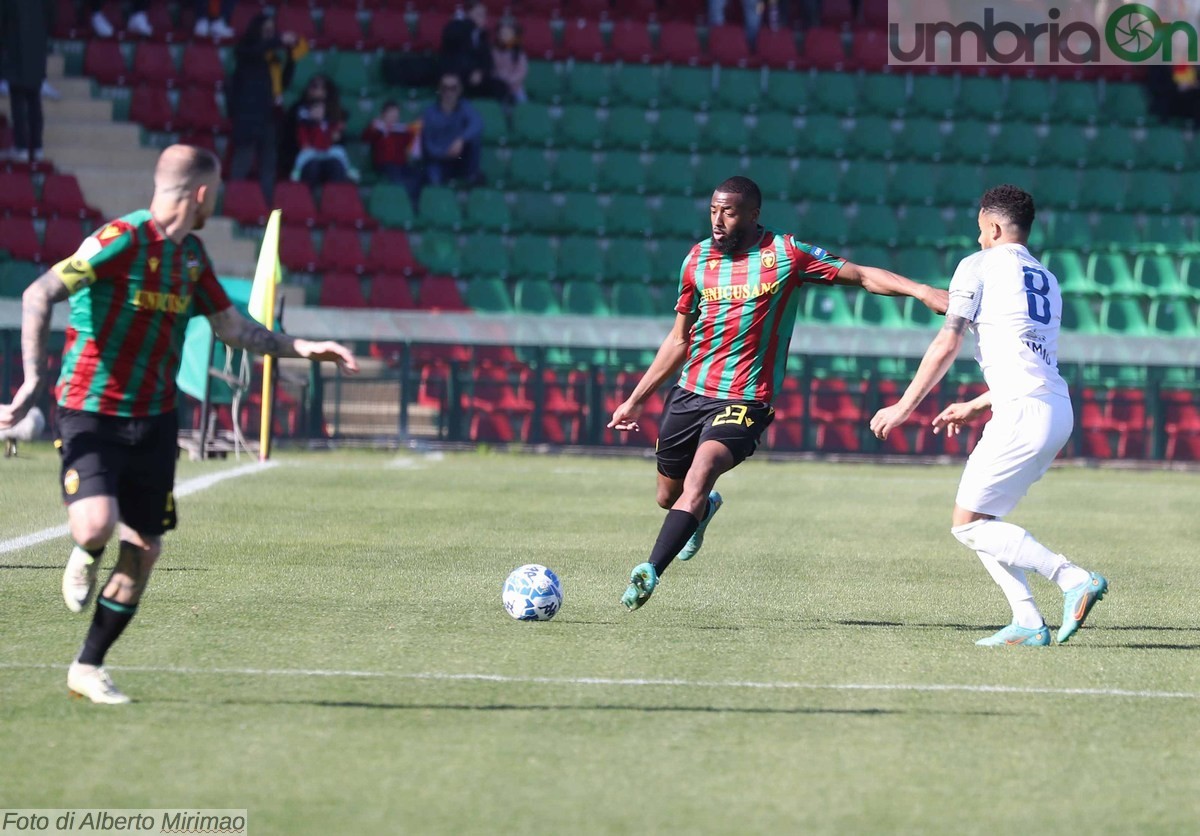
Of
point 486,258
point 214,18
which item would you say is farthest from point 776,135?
point 214,18

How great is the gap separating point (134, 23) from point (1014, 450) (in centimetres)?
2174

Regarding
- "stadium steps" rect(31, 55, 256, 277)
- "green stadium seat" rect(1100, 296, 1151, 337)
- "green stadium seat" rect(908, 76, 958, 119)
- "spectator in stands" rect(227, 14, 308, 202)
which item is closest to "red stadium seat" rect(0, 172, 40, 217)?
"stadium steps" rect(31, 55, 256, 277)

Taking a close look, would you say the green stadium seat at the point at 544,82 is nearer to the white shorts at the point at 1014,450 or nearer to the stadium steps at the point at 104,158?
the stadium steps at the point at 104,158

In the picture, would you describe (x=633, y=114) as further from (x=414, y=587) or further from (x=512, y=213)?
(x=414, y=587)

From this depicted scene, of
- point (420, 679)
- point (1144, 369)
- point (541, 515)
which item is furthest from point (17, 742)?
point (1144, 369)

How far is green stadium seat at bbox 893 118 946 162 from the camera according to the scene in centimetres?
2606

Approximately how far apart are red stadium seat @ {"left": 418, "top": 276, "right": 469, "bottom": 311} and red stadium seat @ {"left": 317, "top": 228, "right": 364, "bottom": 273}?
959 mm

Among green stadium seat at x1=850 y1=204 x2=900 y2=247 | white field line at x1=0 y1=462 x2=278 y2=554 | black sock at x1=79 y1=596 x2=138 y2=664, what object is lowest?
white field line at x1=0 y1=462 x2=278 y2=554

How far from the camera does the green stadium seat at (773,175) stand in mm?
25000

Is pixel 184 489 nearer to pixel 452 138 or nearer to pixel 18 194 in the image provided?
pixel 18 194

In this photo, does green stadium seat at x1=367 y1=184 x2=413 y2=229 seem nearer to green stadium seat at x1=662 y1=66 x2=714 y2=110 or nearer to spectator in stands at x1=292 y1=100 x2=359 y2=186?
spectator in stands at x1=292 y1=100 x2=359 y2=186

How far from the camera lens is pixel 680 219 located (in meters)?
24.6

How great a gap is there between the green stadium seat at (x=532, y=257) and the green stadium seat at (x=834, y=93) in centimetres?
545

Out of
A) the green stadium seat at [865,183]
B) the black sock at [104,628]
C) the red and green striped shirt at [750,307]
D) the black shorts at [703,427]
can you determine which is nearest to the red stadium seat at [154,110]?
the green stadium seat at [865,183]
